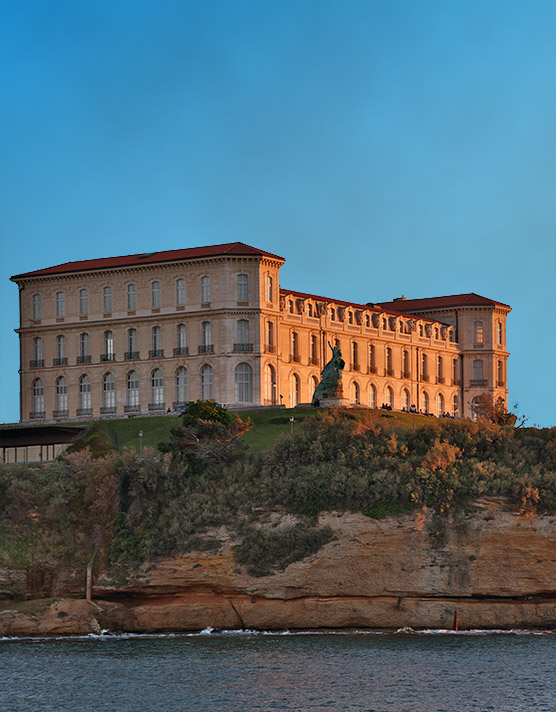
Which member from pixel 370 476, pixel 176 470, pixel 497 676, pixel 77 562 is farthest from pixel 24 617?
pixel 497 676

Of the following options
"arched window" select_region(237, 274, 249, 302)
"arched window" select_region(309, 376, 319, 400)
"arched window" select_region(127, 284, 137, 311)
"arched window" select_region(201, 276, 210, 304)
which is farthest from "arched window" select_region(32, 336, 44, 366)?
"arched window" select_region(309, 376, 319, 400)

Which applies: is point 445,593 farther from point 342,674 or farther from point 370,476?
point 342,674

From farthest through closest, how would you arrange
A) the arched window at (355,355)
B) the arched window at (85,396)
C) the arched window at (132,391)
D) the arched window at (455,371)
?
the arched window at (455,371) → the arched window at (355,355) → the arched window at (85,396) → the arched window at (132,391)

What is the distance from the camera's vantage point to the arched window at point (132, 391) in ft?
419

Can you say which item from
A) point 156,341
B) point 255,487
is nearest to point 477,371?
point 156,341

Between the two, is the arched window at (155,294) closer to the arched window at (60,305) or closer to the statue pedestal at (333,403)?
the arched window at (60,305)

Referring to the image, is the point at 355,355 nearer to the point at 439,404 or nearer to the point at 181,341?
the point at 439,404

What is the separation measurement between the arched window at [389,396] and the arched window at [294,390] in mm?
14141

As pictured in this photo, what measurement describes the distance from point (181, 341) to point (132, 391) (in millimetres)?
6172

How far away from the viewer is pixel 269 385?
125875mm

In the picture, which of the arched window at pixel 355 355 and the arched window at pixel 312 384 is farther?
the arched window at pixel 355 355

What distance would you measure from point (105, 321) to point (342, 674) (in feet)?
228

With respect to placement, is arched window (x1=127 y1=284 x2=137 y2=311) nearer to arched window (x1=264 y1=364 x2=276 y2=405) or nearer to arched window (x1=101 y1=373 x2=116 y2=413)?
arched window (x1=101 y1=373 x2=116 y2=413)

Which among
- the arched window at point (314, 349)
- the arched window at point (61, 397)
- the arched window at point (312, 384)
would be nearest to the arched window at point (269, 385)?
the arched window at point (312, 384)
